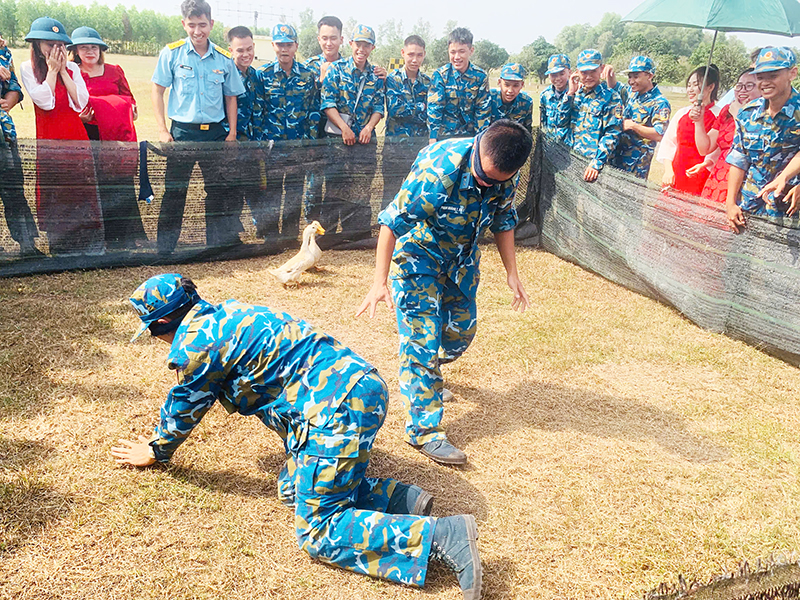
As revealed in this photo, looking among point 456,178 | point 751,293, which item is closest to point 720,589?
point 456,178

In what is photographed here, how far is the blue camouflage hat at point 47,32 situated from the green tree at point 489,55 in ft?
212

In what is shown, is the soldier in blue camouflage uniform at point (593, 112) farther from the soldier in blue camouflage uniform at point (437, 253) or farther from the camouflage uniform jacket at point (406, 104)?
the soldier in blue camouflage uniform at point (437, 253)

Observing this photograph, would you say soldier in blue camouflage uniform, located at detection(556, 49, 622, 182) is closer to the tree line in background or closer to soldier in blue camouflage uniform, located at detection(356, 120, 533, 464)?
soldier in blue camouflage uniform, located at detection(356, 120, 533, 464)

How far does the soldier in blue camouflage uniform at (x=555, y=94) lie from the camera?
7387 mm

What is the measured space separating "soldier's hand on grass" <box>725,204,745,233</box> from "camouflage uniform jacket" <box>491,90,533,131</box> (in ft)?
8.95

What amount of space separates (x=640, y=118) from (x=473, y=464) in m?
4.85

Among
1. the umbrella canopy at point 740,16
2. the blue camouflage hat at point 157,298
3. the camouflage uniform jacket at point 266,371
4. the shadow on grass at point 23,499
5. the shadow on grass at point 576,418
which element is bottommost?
the shadow on grass at point 23,499

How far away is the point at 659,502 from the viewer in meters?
3.43

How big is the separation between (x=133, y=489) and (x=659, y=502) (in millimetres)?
2703

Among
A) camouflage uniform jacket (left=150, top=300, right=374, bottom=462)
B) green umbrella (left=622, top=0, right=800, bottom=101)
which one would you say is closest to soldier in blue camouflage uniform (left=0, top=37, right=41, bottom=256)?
camouflage uniform jacket (left=150, top=300, right=374, bottom=462)

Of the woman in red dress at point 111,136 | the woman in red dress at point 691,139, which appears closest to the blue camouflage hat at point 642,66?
the woman in red dress at point 691,139

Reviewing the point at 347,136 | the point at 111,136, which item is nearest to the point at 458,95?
the point at 347,136

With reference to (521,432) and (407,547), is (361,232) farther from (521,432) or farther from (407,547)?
(407,547)

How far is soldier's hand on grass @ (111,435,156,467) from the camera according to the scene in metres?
3.29
